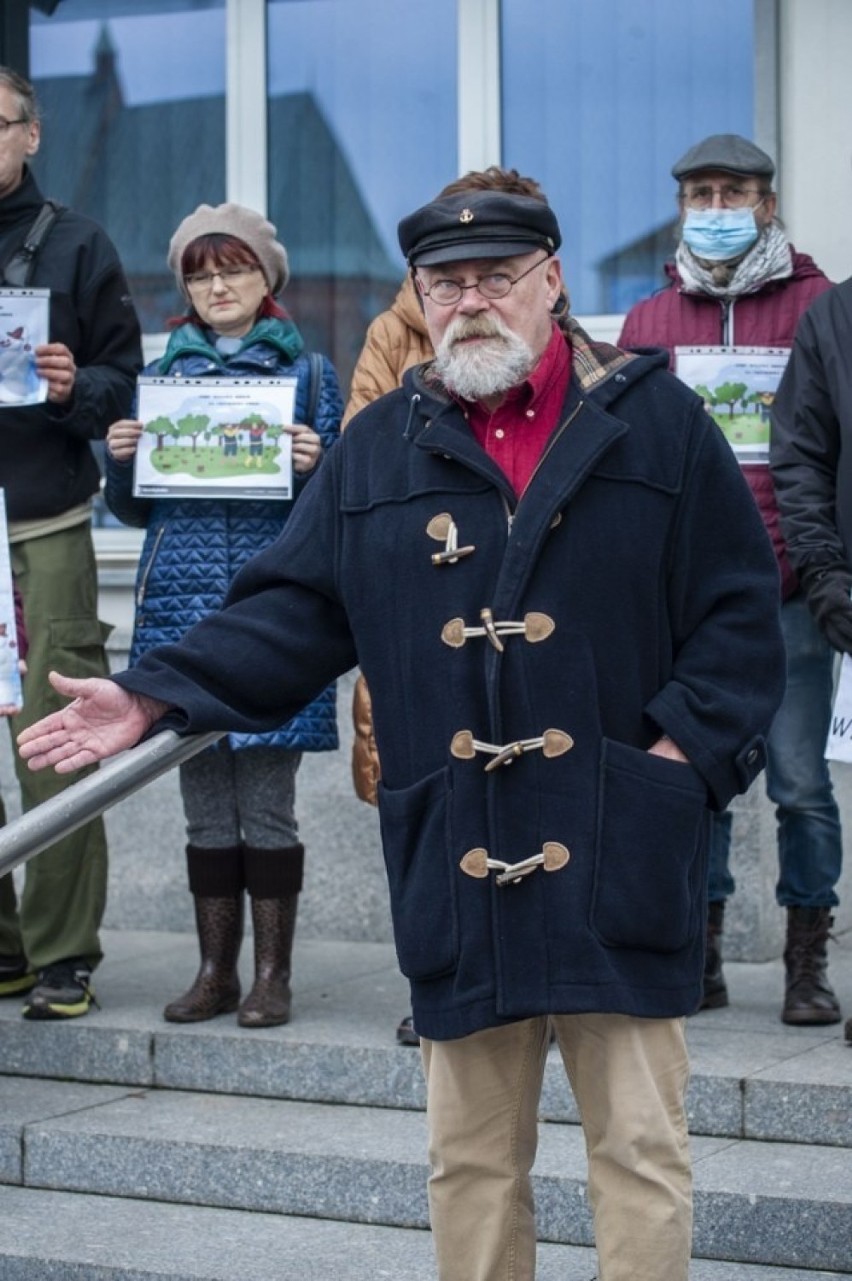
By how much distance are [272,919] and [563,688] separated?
7.84 feet

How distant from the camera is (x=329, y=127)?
7.71m

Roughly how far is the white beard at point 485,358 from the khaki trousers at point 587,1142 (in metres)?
1.00

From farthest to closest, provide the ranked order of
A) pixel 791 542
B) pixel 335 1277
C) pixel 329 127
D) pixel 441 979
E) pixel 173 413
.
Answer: pixel 329 127 < pixel 173 413 < pixel 791 542 < pixel 335 1277 < pixel 441 979

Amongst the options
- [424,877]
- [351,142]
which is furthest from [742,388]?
[351,142]

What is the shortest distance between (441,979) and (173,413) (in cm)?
244

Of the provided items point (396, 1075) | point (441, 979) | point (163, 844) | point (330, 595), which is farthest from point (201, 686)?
point (163, 844)

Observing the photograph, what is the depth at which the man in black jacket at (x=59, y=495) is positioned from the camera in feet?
18.9

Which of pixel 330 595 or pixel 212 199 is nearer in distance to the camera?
pixel 330 595

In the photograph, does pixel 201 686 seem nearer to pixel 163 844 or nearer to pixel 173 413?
pixel 173 413

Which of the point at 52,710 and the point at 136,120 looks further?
the point at 136,120

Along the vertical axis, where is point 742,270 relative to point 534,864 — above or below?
above

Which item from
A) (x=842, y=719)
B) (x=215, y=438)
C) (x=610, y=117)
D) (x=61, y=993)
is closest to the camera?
(x=842, y=719)

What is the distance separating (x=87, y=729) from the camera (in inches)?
139

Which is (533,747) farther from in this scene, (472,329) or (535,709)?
(472,329)
